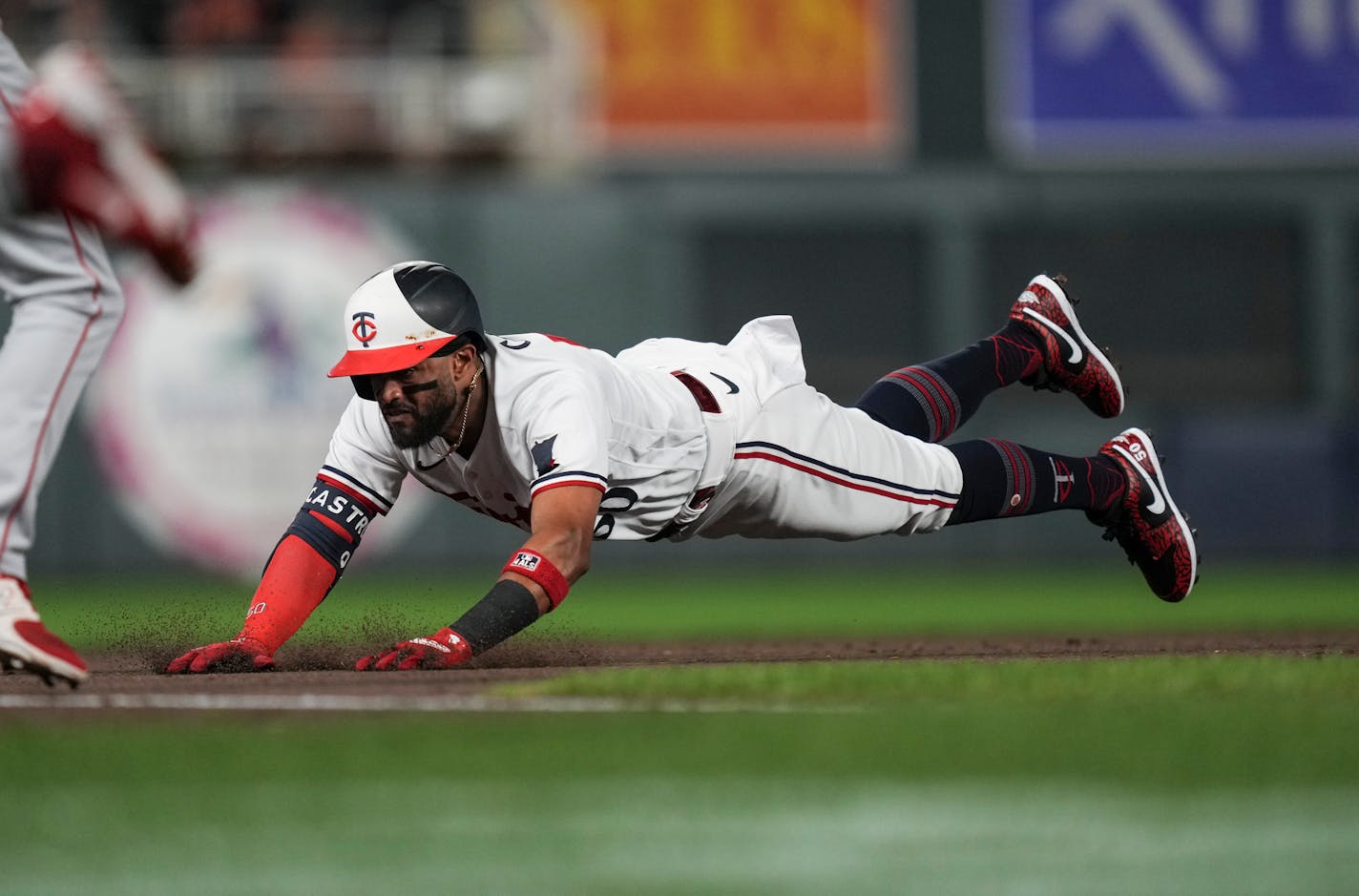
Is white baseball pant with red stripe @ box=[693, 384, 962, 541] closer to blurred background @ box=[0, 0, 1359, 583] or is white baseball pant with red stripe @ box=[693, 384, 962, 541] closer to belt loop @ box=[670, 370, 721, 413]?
belt loop @ box=[670, 370, 721, 413]

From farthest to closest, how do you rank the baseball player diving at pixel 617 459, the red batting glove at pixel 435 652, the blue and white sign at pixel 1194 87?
the blue and white sign at pixel 1194 87
the baseball player diving at pixel 617 459
the red batting glove at pixel 435 652

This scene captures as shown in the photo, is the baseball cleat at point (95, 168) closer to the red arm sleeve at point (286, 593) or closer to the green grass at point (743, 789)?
the green grass at point (743, 789)

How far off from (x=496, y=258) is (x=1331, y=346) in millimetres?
6222

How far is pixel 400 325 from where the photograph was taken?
481 cm

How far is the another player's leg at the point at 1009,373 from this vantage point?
5.93m

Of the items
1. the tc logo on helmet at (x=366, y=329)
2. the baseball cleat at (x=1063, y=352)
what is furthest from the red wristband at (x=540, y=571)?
the baseball cleat at (x=1063, y=352)

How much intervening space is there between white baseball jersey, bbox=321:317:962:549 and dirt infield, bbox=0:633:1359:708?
17.9 inches

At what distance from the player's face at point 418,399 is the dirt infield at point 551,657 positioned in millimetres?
604

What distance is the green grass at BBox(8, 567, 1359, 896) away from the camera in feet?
8.57

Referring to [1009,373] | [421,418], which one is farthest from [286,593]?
[1009,373]

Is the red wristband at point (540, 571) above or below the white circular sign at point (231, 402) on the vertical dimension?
above

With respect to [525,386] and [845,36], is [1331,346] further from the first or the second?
[525,386]

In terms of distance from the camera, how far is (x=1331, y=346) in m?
14.6

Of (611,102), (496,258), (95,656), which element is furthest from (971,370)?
(611,102)
